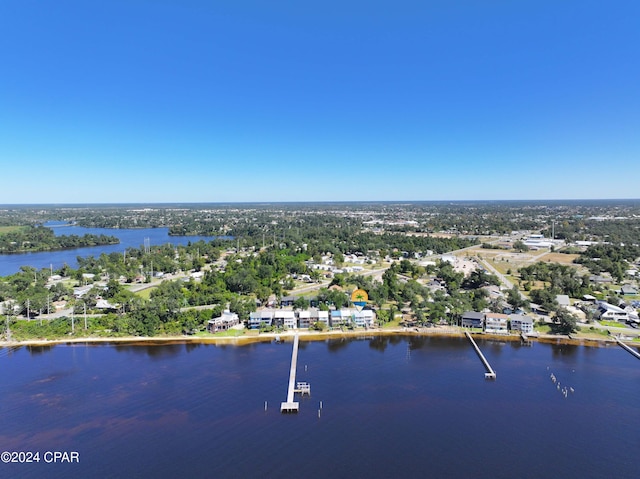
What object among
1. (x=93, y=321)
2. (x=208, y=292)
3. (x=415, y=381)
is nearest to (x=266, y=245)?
(x=208, y=292)

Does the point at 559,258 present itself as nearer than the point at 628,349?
No

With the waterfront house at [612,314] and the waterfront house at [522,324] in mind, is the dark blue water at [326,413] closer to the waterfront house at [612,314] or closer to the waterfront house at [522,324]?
the waterfront house at [522,324]

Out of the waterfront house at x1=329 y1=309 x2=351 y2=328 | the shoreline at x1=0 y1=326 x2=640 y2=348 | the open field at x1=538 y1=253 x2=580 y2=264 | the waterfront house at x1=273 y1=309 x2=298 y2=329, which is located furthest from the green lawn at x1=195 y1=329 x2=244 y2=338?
the open field at x1=538 y1=253 x2=580 y2=264

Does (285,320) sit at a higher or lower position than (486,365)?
higher

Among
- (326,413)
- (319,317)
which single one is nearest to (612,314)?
(319,317)

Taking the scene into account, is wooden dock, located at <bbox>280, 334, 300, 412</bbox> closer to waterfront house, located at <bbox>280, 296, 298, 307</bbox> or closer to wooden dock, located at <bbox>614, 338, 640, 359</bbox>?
waterfront house, located at <bbox>280, 296, 298, 307</bbox>

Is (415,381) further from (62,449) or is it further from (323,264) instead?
(323,264)

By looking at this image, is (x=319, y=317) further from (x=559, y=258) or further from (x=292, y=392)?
(x=559, y=258)
